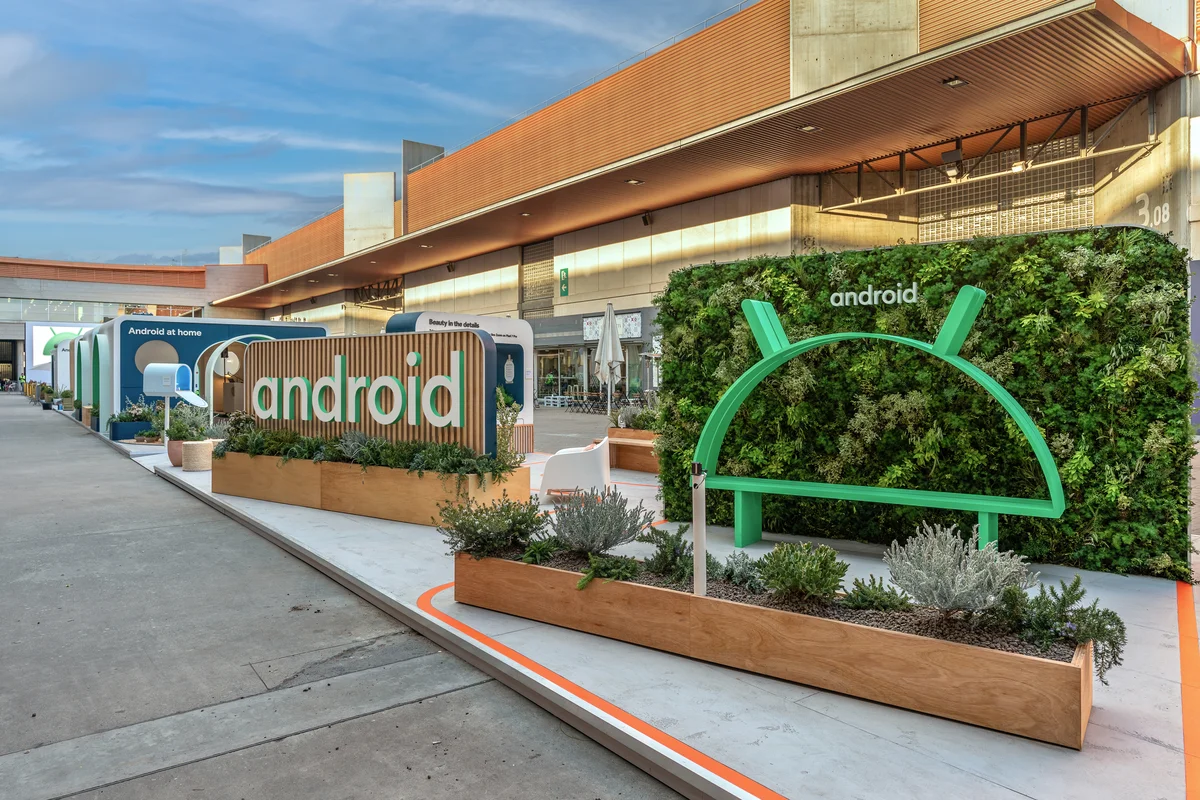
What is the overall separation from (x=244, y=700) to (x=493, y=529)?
1.83 metres

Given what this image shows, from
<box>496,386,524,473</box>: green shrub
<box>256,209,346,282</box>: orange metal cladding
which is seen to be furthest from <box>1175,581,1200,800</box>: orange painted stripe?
<box>256,209,346,282</box>: orange metal cladding

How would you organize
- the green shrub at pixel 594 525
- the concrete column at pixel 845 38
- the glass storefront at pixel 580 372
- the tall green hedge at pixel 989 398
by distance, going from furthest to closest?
the glass storefront at pixel 580 372 < the concrete column at pixel 845 38 < the tall green hedge at pixel 989 398 < the green shrub at pixel 594 525

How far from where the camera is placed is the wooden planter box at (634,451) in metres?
13.5

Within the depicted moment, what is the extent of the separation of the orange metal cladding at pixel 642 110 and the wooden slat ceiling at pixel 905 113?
3.02 ft

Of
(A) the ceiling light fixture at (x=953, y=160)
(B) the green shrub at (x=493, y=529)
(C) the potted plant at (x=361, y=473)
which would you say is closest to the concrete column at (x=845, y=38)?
(A) the ceiling light fixture at (x=953, y=160)

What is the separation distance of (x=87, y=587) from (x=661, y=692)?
A: 5.44 meters

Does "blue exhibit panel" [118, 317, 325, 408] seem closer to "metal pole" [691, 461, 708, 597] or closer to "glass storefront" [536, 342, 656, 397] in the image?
"glass storefront" [536, 342, 656, 397]

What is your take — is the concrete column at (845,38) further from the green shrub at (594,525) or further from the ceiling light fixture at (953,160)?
the green shrub at (594,525)

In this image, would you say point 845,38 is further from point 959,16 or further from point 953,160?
point 953,160

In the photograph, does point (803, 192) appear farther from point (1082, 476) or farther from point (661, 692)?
point (661, 692)

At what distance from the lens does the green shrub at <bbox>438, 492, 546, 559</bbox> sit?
5316 mm

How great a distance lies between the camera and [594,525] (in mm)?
5086

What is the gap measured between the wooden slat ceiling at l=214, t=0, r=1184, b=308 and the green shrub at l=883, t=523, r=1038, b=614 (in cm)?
1254

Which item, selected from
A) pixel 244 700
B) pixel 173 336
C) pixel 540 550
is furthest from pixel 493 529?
pixel 173 336
